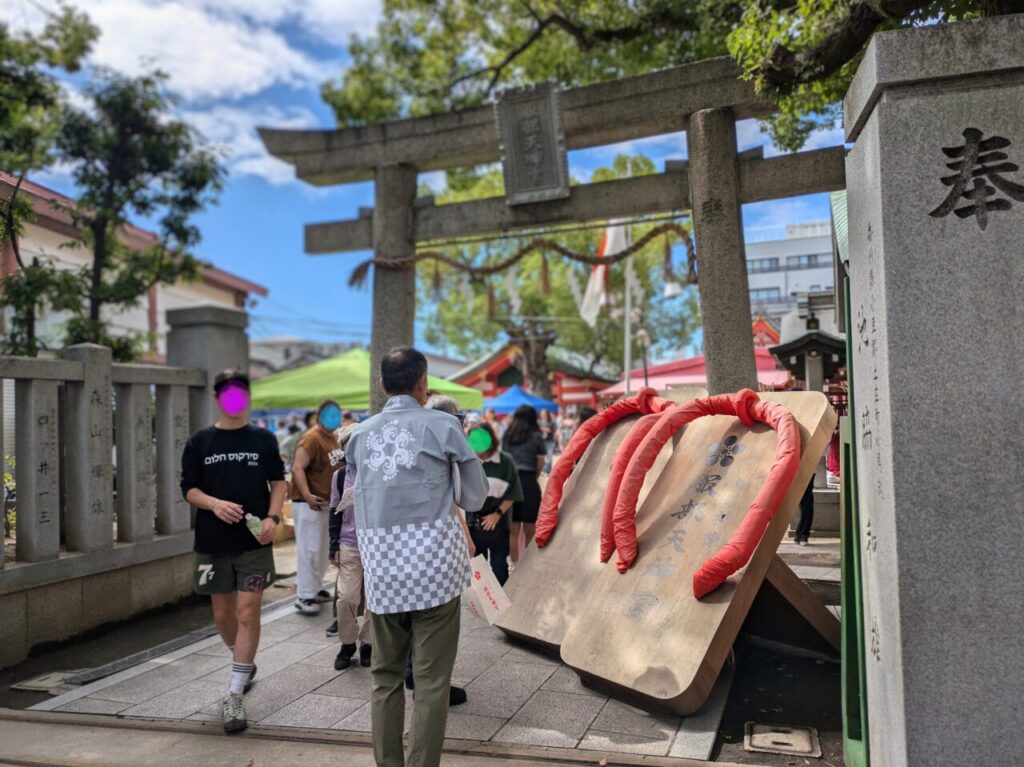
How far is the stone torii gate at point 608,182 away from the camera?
23.3 feet

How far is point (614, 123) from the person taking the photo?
7.86m

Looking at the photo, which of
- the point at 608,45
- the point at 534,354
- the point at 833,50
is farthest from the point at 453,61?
the point at 534,354

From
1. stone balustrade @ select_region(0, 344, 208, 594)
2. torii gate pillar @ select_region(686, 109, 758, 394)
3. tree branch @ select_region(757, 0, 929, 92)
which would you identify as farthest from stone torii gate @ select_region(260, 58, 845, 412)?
stone balustrade @ select_region(0, 344, 208, 594)

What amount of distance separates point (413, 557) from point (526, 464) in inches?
174

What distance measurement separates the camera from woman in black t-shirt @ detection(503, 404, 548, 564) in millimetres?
7594

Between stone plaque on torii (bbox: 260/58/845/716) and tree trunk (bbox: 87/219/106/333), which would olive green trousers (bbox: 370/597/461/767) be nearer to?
stone plaque on torii (bbox: 260/58/845/716)

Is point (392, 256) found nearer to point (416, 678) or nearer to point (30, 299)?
point (30, 299)

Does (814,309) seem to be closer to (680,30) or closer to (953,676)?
(680,30)

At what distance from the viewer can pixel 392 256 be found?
8.70 meters

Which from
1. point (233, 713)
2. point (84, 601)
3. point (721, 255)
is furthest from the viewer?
point (721, 255)

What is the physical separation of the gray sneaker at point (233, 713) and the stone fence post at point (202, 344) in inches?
159

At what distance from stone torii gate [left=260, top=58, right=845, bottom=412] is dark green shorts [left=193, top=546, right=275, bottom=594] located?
3.78 m

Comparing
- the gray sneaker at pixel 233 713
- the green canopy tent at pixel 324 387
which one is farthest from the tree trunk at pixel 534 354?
the gray sneaker at pixel 233 713

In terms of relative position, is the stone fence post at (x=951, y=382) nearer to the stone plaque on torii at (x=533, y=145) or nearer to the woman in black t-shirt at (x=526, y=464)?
the woman in black t-shirt at (x=526, y=464)
